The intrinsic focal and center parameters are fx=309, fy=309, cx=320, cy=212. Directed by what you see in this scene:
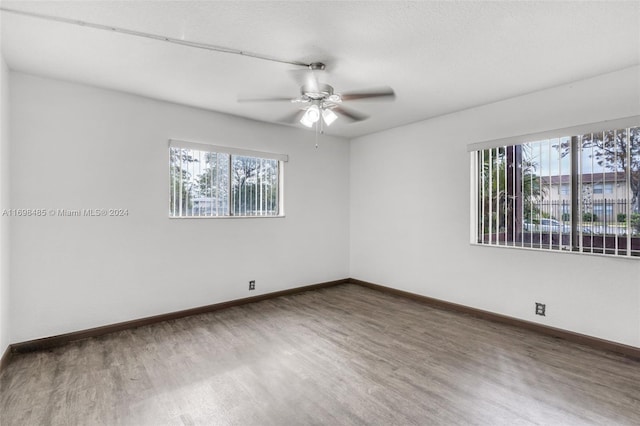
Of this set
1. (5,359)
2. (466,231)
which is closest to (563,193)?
(466,231)

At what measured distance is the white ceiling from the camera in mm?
1921

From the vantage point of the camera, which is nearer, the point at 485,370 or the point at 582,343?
the point at 485,370

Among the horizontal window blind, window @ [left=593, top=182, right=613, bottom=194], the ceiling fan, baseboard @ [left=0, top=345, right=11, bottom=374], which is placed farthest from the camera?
the horizontal window blind

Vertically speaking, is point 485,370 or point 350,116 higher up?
point 350,116

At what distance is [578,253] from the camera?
3020 mm

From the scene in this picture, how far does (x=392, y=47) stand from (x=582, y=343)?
10.6 feet

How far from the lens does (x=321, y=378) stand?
2.37 meters

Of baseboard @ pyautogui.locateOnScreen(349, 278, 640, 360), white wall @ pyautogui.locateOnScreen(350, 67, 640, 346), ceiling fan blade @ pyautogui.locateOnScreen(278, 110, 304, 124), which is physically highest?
ceiling fan blade @ pyautogui.locateOnScreen(278, 110, 304, 124)

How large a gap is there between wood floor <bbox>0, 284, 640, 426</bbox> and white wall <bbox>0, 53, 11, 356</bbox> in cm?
36

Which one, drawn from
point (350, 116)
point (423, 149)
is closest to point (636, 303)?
point (423, 149)

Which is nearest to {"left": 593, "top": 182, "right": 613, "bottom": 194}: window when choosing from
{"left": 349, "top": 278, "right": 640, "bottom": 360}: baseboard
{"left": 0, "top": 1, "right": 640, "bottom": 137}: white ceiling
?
{"left": 0, "top": 1, "right": 640, "bottom": 137}: white ceiling

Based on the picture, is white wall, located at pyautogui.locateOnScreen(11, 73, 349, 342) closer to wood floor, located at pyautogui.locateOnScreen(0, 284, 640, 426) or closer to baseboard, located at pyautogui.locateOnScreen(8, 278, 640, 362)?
baseboard, located at pyautogui.locateOnScreen(8, 278, 640, 362)

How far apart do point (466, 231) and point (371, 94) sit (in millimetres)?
2372

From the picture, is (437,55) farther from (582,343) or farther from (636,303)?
(582,343)
